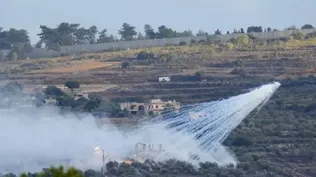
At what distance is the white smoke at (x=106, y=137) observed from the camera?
51094 mm

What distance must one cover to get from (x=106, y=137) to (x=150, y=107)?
36.9 feet

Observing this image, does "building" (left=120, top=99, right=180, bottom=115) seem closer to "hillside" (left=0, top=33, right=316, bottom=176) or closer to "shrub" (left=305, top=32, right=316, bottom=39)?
"hillside" (left=0, top=33, right=316, bottom=176)

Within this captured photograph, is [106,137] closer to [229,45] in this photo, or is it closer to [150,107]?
[150,107]

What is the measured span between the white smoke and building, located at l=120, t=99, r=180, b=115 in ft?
9.59

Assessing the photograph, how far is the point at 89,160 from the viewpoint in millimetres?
50250

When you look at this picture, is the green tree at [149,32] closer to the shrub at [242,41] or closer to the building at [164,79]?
the shrub at [242,41]

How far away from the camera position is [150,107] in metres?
66.6

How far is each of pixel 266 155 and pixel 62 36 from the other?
58.9 meters

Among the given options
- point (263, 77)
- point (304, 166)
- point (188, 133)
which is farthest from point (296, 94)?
point (304, 166)

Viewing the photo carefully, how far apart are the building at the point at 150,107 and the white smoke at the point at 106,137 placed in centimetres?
292

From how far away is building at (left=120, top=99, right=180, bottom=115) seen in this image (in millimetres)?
65419

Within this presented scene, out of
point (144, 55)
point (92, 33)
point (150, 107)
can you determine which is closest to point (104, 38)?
point (92, 33)

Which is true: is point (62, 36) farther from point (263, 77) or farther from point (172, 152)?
point (172, 152)

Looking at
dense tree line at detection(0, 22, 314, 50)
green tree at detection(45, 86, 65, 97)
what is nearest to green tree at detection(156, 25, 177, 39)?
dense tree line at detection(0, 22, 314, 50)
